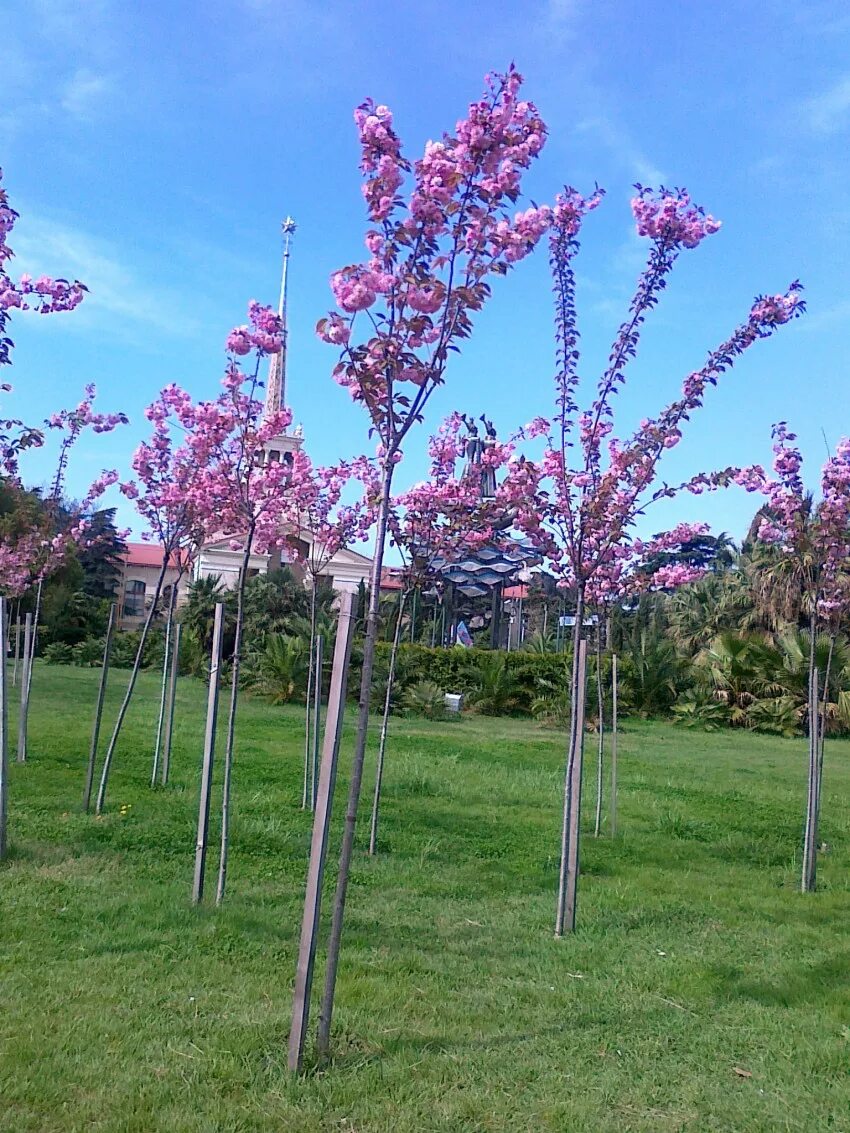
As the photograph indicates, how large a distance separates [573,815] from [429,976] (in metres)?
1.30

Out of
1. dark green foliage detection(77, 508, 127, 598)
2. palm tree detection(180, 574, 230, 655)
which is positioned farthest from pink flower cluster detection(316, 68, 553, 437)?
dark green foliage detection(77, 508, 127, 598)

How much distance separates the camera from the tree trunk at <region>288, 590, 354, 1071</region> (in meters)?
3.19

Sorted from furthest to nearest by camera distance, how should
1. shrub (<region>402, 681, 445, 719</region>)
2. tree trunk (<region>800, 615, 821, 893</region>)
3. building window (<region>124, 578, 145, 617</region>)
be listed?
building window (<region>124, 578, 145, 617</region>), shrub (<region>402, 681, 445, 719</region>), tree trunk (<region>800, 615, 821, 893</region>)

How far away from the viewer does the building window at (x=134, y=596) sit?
176 ft

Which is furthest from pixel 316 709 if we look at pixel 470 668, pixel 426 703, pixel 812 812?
pixel 470 668

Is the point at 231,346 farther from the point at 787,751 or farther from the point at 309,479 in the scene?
the point at 787,751

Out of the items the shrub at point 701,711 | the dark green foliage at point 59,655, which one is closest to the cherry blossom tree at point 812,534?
the shrub at point 701,711

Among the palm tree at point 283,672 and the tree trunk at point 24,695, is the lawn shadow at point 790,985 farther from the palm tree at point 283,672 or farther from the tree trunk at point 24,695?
Answer: the palm tree at point 283,672

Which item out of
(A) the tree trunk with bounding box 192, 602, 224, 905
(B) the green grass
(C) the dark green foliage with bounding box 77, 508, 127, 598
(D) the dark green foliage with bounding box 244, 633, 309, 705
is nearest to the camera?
(B) the green grass

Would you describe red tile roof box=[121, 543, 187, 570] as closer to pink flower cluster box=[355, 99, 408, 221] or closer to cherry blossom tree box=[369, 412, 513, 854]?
cherry blossom tree box=[369, 412, 513, 854]

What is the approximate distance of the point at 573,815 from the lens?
517 cm

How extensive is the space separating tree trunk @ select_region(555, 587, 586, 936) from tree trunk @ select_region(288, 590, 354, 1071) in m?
2.15

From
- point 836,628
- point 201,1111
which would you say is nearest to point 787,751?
point 836,628

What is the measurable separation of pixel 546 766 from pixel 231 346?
25.7 feet
